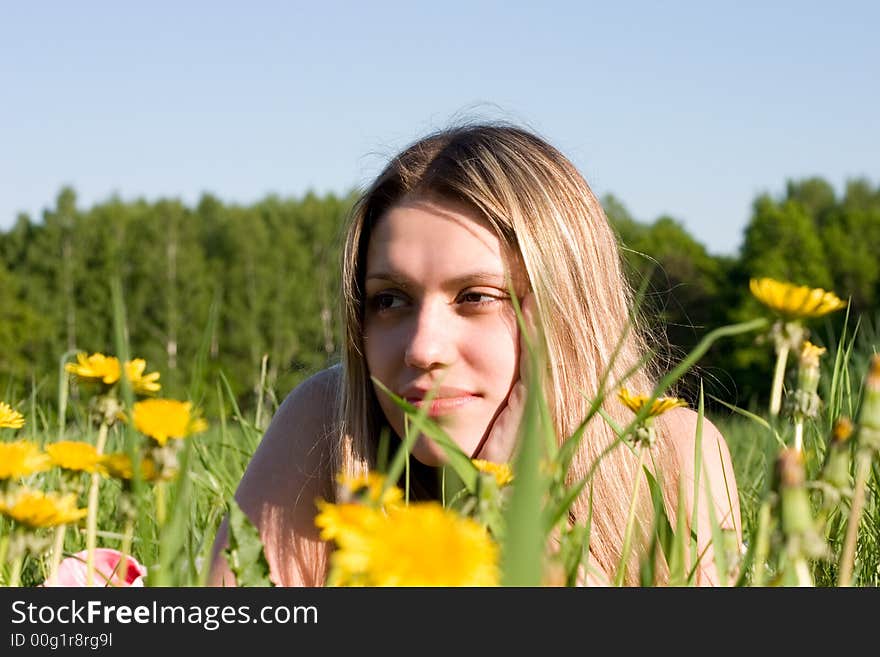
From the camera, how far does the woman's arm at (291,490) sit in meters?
1.90

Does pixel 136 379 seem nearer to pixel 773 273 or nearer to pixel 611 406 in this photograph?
pixel 611 406

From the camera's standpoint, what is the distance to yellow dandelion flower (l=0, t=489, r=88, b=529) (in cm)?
59

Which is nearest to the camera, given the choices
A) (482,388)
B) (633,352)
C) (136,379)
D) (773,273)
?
(136,379)

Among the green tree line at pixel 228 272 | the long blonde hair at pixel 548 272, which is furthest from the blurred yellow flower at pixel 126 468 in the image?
the green tree line at pixel 228 272

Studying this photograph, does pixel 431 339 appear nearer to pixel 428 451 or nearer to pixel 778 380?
pixel 428 451

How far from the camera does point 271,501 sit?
191 centimetres

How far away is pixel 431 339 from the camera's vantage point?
155cm

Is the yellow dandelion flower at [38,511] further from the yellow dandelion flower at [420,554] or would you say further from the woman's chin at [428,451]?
the woman's chin at [428,451]

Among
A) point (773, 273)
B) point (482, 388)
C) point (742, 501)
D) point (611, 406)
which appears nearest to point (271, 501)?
point (482, 388)

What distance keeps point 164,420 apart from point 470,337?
1037 mm

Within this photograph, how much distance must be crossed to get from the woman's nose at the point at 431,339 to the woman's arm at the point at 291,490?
1.61ft

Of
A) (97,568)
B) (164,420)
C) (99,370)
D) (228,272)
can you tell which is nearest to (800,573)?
(164,420)

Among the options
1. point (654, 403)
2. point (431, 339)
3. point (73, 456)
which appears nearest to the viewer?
point (73, 456)

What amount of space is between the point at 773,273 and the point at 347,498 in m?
27.0
